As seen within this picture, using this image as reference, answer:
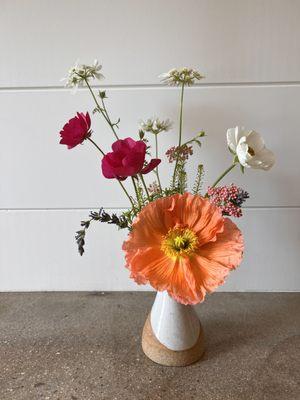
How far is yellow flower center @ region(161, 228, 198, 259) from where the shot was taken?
22.4 inches

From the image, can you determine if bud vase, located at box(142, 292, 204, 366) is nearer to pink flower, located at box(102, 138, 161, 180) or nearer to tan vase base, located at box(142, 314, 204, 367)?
tan vase base, located at box(142, 314, 204, 367)

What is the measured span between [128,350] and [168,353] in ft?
0.29

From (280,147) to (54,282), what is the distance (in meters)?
0.60

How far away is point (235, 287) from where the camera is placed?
92 centimetres

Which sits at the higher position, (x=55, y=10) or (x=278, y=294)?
(x=55, y=10)

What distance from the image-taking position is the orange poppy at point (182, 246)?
0.55m

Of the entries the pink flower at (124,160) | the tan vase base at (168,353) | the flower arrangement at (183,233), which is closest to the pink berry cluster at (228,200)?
the flower arrangement at (183,233)

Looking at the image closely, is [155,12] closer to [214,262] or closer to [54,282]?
[214,262]

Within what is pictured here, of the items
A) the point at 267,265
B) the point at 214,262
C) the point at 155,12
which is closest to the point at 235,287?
the point at 267,265

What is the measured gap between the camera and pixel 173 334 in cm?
66

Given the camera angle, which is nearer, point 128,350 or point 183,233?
point 183,233

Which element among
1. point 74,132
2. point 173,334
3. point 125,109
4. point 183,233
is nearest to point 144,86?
point 125,109

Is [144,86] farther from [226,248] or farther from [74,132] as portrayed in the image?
[226,248]

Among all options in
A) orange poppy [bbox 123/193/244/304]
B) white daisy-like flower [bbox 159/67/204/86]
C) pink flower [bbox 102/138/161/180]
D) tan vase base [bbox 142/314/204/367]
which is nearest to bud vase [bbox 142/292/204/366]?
tan vase base [bbox 142/314/204/367]
